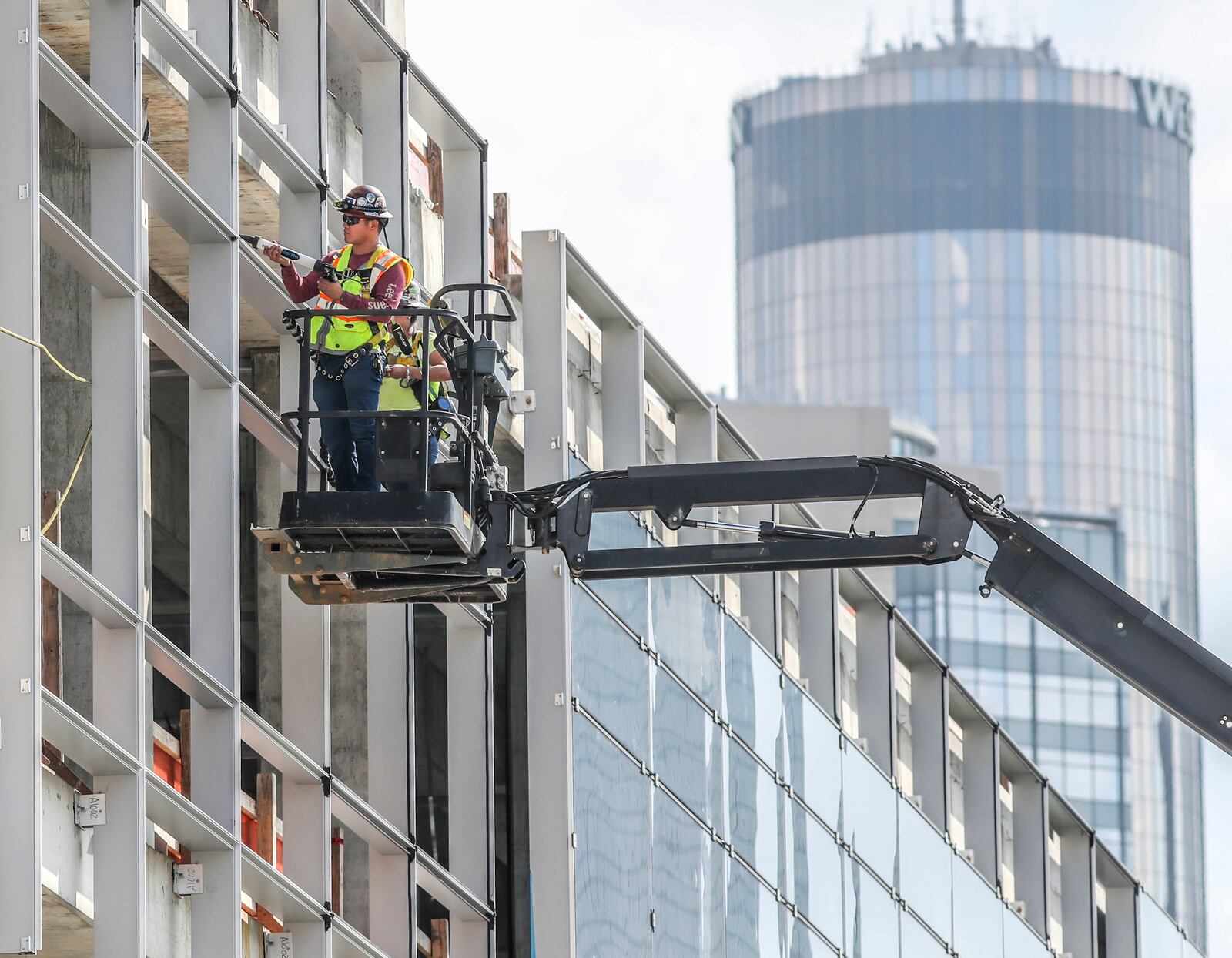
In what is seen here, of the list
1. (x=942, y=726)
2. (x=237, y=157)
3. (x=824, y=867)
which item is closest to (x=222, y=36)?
(x=237, y=157)

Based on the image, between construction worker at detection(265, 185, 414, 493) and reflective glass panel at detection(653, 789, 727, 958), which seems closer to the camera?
construction worker at detection(265, 185, 414, 493)

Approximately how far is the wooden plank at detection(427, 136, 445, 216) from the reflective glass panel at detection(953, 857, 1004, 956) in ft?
48.8

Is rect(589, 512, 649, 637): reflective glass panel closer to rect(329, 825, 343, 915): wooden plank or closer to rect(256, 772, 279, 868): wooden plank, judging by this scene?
rect(329, 825, 343, 915): wooden plank

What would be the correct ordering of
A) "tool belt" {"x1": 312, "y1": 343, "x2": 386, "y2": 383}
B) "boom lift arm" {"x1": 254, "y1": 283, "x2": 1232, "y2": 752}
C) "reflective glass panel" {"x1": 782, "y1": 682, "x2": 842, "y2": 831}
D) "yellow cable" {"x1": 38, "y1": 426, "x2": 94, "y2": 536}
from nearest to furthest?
1. "yellow cable" {"x1": 38, "y1": 426, "x2": 94, "y2": 536}
2. "boom lift arm" {"x1": 254, "y1": 283, "x2": 1232, "y2": 752}
3. "tool belt" {"x1": 312, "y1": 343, "x2": 386, "y2": 383}
4. "reflective glass panel" {"x1": 782, "y1": 682, "x2": 842, "y2": 831}

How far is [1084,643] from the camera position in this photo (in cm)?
1659

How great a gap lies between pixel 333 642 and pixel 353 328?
5.27m

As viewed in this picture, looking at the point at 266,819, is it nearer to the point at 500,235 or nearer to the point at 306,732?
the point at 306,732

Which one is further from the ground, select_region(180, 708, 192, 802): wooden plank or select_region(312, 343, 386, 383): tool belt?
select_region(312, 343, 386, 383): tool belt

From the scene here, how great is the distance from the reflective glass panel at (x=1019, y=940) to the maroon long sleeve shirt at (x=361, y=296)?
72.7 ft

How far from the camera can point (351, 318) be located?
1541cm

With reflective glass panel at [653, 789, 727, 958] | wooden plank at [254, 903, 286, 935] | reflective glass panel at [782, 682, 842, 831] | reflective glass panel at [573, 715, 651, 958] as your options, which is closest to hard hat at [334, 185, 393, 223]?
wooden plank at [254, 903, 286, 935]

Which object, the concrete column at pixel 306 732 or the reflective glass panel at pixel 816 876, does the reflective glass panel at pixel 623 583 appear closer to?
the concrete column at pixel 306 732

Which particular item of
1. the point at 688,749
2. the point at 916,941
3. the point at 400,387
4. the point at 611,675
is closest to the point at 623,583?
the point at 611,675

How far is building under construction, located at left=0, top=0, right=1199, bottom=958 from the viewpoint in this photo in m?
14.9
